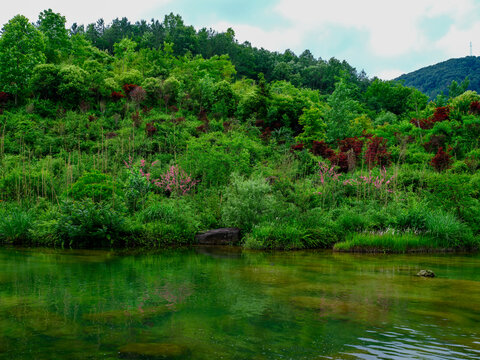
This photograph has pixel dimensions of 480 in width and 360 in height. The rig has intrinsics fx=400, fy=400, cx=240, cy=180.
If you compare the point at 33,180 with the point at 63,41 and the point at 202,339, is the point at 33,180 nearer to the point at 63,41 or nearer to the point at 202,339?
the point at 202,339

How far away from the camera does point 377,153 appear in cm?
1831

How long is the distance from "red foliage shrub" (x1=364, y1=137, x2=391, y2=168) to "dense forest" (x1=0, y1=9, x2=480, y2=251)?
9cm

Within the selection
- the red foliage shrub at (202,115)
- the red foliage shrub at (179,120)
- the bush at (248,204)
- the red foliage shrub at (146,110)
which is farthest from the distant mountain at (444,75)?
the bush at (248,204)

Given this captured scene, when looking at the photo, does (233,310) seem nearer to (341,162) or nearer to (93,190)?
(93,190)

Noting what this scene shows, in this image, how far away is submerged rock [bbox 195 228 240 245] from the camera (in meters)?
13.2

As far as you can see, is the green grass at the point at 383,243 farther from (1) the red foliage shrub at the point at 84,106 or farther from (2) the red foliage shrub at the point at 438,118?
(1) the red foliage shrub at the point at 84,106

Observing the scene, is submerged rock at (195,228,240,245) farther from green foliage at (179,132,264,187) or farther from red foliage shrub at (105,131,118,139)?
red foliage shrub at (105,131,118,139)

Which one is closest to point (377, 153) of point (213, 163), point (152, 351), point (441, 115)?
point (441, 115)

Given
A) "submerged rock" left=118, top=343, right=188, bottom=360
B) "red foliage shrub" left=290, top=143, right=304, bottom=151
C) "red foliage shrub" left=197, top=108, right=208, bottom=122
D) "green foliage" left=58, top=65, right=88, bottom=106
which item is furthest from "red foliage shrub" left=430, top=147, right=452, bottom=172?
"green foliage" left=58, top=65, right=88, bottom=106

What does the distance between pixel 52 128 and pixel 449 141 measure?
21.3 metres

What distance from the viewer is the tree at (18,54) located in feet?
81.4

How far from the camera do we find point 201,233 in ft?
44.0

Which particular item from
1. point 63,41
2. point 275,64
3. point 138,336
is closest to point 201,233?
point 138,336

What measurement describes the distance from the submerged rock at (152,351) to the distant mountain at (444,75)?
285 feet
